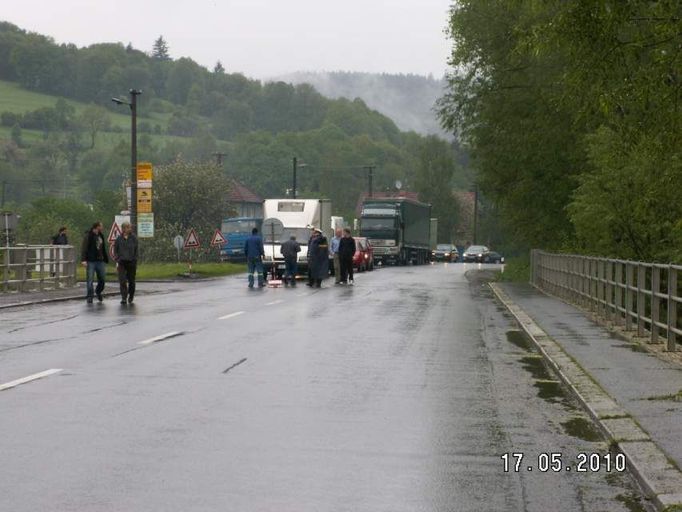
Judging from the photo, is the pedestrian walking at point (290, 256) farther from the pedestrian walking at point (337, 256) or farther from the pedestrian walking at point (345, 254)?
the pedestrian walking at point (345, 254)

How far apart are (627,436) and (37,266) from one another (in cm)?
2599

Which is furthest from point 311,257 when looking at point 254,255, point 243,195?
point 243,195

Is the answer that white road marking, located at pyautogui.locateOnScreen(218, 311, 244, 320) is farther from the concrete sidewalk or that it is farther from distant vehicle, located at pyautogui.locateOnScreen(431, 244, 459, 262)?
distant vehicle, located at pyautogui.locateOnScreen(431, 244, 459, 262)

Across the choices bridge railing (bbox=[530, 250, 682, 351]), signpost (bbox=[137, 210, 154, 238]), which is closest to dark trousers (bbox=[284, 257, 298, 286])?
signpost (bbox=[137, 210, 154, 238])

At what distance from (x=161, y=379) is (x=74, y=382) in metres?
0.89

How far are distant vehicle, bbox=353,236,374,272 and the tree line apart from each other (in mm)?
10613

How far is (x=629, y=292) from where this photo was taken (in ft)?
68.9

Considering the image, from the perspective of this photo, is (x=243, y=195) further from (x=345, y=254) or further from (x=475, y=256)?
(x=345, y=254)

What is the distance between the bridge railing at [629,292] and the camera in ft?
57.7

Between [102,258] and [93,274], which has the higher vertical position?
[102,258]

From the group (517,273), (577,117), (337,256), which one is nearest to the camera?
(577,117)

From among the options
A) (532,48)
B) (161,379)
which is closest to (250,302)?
(532,48)

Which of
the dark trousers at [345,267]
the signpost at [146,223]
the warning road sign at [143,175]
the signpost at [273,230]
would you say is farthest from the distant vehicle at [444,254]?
the dark trousers at [345,267]

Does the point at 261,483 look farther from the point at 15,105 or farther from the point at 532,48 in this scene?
the point at 15,105
